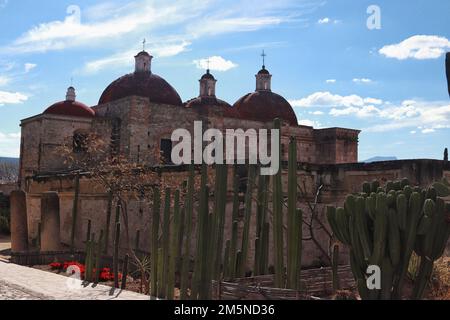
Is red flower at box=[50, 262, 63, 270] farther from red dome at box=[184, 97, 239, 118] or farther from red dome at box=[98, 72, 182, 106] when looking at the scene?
red dome at box=[184, 97, 239, 118]

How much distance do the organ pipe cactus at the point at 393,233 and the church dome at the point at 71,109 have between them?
19.7m

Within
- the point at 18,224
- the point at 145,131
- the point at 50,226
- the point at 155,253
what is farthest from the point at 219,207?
the point at 145,131

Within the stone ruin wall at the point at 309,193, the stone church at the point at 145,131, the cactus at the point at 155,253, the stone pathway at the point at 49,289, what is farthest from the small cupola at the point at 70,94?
the cactus at the point at 155,253

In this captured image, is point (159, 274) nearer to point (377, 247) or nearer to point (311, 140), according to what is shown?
point (377, 247)

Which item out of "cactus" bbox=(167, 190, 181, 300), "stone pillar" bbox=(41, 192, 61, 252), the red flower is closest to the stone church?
"stone pillar" bbox=(41, 192, 61, 252)

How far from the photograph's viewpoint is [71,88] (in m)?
26.8

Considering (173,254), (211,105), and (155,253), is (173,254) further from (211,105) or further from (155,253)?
(211,105)

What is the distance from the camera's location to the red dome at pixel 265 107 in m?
28.9

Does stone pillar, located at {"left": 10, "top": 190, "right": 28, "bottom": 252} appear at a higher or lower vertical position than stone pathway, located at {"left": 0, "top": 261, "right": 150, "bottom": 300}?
higher

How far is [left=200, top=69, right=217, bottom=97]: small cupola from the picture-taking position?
29778 millimetres

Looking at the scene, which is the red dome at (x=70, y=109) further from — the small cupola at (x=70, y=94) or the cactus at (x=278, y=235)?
the cactus at (x=278, y=235)

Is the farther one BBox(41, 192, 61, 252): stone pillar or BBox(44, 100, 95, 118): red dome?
BBox(44, 100, 95, 118): red dome

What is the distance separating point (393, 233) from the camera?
6984 mm

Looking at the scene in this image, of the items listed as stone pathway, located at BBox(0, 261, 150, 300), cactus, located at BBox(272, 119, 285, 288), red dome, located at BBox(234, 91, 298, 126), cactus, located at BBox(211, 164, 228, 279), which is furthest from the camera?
red dome, located at BBox(234, 91, 298, 126)
